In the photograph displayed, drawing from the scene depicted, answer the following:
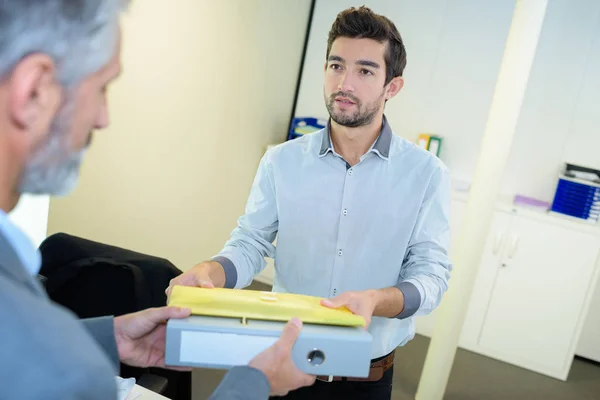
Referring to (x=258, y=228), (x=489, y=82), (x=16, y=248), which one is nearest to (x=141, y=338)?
(x=16, y=248)

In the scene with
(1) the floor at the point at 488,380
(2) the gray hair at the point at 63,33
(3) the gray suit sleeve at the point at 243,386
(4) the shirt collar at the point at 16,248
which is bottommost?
(1) the floor at the point at 488,380

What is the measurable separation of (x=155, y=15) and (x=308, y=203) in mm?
1381

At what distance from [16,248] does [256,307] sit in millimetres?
488

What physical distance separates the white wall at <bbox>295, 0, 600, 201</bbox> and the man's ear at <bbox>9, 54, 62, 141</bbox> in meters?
3.54

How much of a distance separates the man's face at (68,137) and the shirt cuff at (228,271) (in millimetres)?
836

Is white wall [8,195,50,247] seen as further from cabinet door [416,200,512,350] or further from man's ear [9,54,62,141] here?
cabinet door [416,200,512,350]

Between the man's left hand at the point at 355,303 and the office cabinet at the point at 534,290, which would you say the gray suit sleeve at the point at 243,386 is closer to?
the man's left hand at the point at 355,303

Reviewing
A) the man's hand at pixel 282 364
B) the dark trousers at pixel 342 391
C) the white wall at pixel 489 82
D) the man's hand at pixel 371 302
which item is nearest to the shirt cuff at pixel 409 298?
the man's hand at pixel 371 302

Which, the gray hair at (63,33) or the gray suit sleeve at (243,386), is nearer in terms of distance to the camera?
the gray hair at (63,33)

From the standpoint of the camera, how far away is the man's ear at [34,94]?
59 cm

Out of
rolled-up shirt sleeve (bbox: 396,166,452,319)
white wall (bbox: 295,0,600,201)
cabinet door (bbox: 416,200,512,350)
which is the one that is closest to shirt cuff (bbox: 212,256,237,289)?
rolled-up shirt sleeve (bbox: 396,166,452,319)

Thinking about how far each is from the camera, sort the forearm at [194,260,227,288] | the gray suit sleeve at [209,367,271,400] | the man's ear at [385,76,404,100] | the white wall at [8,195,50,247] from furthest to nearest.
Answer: the man's ear at [385,76,404,100] → the white wall at [8,195,50,247] → the forearm at [194,260,227,288] → the gray suit sleeve at [209,367,271,400]

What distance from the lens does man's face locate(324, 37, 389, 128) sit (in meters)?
1.70

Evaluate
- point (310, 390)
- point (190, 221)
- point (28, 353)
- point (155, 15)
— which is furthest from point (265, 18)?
point (28, 353)
